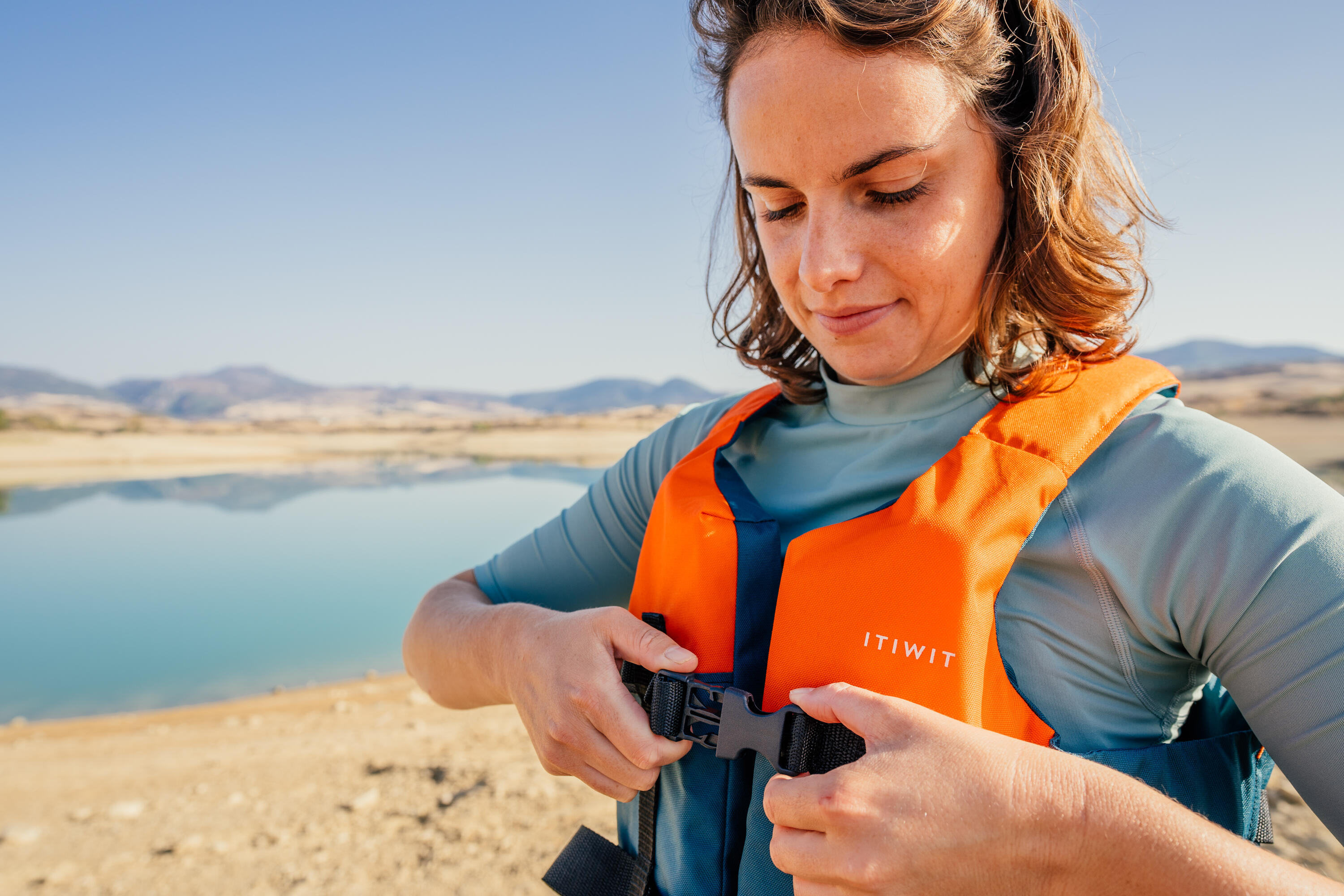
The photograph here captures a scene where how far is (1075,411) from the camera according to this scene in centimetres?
110

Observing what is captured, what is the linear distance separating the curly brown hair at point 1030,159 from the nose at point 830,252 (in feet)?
0.80

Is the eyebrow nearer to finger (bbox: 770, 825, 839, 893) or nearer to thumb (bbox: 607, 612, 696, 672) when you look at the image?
thumb (bbox: 607, 612, 696, 672)

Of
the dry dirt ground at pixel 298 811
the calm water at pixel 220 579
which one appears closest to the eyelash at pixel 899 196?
the dry dirt ground at pixel 298 811

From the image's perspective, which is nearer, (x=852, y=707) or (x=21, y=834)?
(x=852, y=707)

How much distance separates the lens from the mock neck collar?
4.28 ft

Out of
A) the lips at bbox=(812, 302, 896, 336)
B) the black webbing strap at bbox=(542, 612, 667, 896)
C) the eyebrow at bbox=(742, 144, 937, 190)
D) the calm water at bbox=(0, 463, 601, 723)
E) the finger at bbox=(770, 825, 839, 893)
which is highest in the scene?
the eyebrow at bbox=(742, 144, 937, 190)

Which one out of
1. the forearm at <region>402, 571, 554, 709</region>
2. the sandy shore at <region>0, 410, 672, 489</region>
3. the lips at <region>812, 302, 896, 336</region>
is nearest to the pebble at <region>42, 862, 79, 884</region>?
the forearm at <region>402, 571, 554, 709</region>

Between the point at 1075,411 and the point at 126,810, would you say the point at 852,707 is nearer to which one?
the point at 1075,411

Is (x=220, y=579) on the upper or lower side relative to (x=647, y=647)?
lower

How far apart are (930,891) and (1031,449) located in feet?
1.98

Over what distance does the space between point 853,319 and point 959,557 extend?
1.49 ft

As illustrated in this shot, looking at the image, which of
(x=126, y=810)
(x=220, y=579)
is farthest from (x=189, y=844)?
(x=220, y=579)

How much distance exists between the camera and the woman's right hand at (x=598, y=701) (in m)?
1.16

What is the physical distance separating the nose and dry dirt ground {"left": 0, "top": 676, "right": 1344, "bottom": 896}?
285 centimetres
